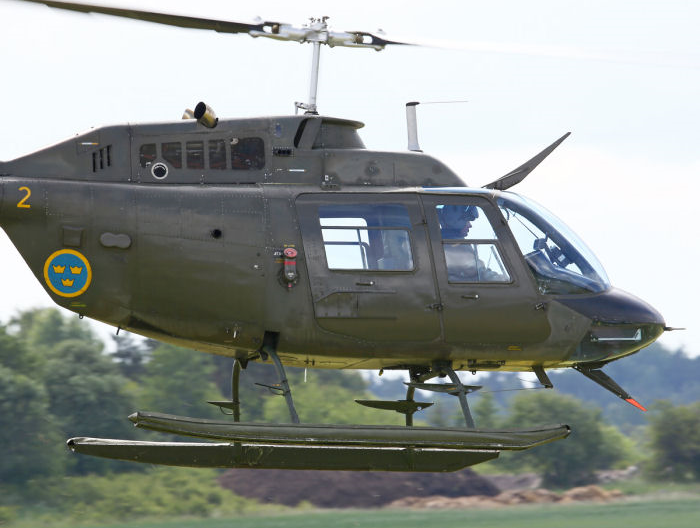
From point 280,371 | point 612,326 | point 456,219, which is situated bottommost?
point 280,371

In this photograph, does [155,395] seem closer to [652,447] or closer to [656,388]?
[652,447]

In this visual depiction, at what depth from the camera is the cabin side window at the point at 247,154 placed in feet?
35.3

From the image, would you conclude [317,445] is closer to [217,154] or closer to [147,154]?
[217,154]

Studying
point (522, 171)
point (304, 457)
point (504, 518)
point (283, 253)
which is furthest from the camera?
point (504, 518)

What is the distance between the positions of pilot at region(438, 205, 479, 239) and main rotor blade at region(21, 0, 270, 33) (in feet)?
8.16

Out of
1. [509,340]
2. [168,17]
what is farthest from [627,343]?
[168,17]

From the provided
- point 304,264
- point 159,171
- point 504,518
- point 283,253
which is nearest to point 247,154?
point 159,171

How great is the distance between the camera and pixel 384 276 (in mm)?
10477

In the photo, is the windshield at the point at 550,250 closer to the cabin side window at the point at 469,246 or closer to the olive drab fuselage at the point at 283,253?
the olive drab fuselage at the point at 283,253

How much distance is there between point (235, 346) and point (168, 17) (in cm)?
316

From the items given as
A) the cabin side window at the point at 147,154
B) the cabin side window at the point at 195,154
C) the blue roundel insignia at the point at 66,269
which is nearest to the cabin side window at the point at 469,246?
the cabin side window at the point at 195,154

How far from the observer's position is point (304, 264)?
1042 cm

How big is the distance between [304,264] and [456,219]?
156 centimetres

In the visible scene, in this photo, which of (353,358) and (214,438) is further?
(353,358)
